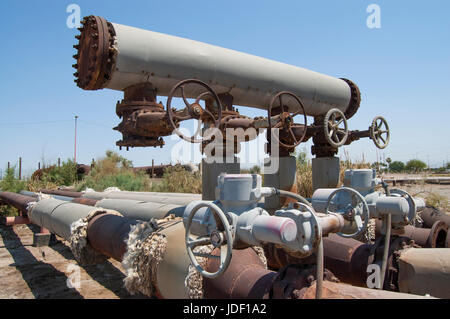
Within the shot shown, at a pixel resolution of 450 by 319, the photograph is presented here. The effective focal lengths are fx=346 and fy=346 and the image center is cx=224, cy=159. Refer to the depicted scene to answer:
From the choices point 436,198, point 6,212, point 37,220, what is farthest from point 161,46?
point 6,212

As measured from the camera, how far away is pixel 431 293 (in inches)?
69.1

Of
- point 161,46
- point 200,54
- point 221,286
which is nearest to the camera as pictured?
point 221,286

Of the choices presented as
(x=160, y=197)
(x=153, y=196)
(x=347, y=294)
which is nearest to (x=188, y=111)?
(x=347, y=294)

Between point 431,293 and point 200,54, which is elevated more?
point 200,54

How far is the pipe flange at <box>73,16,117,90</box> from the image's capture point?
113 inches

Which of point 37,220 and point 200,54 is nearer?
point 200,54

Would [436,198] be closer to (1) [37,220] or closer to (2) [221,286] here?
(2) [221,286]

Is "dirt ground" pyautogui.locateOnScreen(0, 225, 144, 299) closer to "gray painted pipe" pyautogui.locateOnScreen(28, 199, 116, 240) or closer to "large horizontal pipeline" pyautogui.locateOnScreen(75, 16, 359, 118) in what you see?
"gray painted pipe" pyautogui.locateOnScreen(28, 199, 116, 240)

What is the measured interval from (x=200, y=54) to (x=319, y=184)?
2311 mm

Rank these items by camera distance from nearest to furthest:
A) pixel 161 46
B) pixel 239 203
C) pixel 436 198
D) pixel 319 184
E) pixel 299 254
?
1. pixel 299 254
2. pixel 239 203
3. pixel 161 46
4. pixel 319 184
5. pixel 436 198

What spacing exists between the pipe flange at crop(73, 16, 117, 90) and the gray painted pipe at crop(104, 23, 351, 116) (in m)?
0.05

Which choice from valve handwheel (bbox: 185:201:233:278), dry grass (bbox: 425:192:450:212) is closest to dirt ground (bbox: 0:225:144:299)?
valve handwheel (bbox: 185:201:233:278)

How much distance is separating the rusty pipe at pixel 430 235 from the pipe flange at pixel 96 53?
2656mm

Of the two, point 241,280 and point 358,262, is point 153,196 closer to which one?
point 358,262
